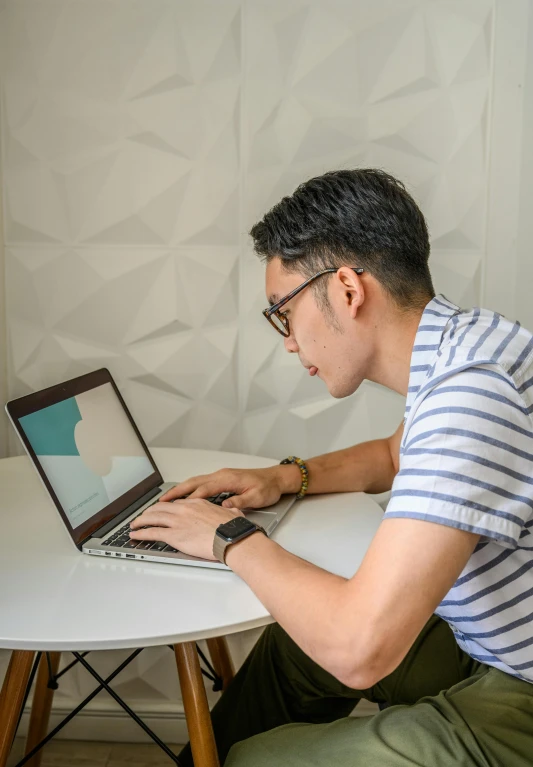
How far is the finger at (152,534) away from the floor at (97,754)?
44.4 inches

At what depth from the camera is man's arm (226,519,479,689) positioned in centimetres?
98

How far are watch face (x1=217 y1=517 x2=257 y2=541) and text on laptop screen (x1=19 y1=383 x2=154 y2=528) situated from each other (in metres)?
0.30

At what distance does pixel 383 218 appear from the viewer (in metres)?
1.30

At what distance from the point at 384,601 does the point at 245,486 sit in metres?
0.69

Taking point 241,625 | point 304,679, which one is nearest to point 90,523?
point 241,625

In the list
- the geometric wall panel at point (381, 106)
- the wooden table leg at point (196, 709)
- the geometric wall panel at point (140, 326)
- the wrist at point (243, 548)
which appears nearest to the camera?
the wrist at point (243, 548)

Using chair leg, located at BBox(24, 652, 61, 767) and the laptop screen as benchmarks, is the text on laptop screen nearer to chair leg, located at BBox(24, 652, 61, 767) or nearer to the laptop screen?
the laptop screen

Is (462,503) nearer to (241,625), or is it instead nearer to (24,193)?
(241,625)

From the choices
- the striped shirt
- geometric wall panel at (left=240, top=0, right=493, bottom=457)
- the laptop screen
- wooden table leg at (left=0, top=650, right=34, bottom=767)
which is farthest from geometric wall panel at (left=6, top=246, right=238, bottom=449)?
the striped shirt

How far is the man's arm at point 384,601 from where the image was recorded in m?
0.98

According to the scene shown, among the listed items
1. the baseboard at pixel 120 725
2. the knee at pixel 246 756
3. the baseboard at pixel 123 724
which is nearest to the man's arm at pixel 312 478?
the knee at pixel 246 756

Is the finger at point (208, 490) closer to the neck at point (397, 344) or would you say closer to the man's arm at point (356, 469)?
the man's arm at point (356, 469)

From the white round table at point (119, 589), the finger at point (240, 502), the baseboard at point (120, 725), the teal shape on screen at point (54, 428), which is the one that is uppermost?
the teal shape on screen at point (54, 428)

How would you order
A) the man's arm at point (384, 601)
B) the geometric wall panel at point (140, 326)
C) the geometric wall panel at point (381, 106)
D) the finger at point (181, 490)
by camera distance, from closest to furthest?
the man's arm at point (384, 601), the finger at point (181, 490), the geometric wall panel at point (381, 106), the geometric wall panel at point (140, 326)
